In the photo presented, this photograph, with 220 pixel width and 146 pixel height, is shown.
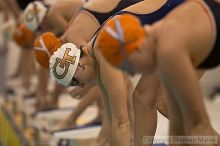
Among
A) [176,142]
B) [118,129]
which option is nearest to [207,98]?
[118,129]

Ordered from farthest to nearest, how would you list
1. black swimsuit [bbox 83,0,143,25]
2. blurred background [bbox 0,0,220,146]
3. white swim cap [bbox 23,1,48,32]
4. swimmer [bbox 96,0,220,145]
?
→ white swim cap [bbox 23,1,48,32] → blurred background [bbox 0,0,220,146] → black swimsuit [bbox 83,0,143,25] → swimmer [bbox 96,0,220,145]

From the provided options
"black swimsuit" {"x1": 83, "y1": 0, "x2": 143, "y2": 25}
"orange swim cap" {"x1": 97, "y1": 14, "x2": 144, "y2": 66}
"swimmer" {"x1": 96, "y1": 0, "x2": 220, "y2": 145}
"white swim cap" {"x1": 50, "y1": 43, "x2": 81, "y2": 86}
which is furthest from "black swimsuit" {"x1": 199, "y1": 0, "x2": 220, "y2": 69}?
"black swimsuit" {"x1": 83, "y1": 0, "x2": 143, "y2": 25}

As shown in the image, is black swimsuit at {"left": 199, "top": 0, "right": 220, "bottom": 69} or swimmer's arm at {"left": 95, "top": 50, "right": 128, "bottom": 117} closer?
black swimsuit at {"left": 199, "top": 0, "right": 220, "bottom": 69}

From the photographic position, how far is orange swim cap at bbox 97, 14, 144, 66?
2002 mm

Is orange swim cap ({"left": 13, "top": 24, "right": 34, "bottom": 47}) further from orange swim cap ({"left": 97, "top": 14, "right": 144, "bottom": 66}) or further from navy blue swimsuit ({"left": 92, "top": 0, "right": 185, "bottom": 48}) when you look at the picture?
orange swim cap ({"left": 97, "top": 14, "right": 144, "bottom": 66})

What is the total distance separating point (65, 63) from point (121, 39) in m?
0.95

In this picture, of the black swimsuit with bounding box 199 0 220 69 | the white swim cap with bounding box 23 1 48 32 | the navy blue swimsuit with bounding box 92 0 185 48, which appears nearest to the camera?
the black swimsuit with bounding box 199 0 220 69

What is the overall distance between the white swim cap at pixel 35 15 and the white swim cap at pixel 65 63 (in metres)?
1.55

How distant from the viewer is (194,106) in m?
1.98

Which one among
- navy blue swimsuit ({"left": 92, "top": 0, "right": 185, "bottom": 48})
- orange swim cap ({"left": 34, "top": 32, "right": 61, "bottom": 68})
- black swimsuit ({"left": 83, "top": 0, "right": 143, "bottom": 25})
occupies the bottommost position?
orange swim cap ({"left": 34, "top": 32, "right": 61, "bottom": 68})

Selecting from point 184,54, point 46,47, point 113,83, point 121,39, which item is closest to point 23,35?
point 46,47

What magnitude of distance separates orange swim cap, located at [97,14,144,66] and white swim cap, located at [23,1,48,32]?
8.10ft

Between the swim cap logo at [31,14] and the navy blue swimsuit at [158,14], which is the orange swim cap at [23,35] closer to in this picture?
the swim cap logo at [31,14]

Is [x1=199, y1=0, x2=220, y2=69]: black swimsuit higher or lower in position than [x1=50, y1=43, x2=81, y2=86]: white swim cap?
higher
